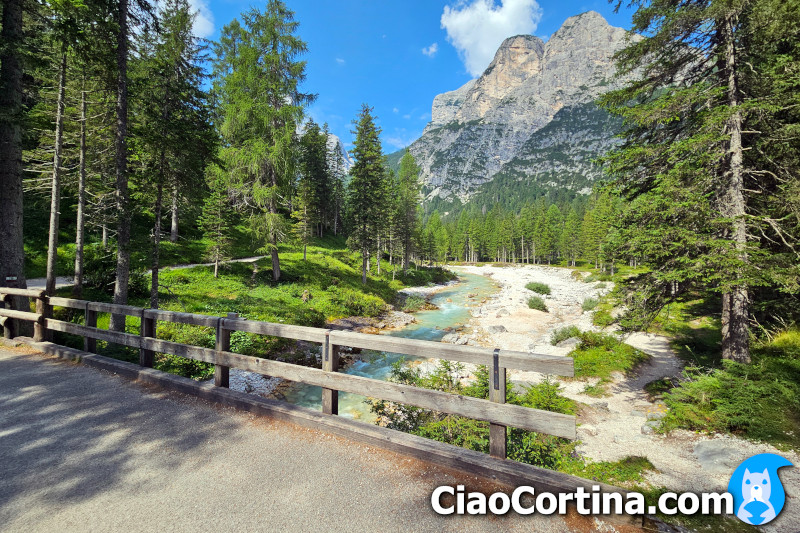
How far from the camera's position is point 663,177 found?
813 cm

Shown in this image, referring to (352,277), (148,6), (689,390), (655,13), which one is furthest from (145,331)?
(352,277)

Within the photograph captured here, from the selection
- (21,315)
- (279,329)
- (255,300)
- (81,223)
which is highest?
(81,223)

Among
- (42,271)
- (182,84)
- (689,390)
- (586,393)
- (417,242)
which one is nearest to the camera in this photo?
(689,390)

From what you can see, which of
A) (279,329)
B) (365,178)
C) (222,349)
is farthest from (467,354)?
(365,178)

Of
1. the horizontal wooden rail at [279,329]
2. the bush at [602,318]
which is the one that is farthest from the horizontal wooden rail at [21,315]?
the bush at [602,318]

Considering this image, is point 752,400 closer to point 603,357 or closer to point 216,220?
point 603,357

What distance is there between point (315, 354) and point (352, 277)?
17.1 m

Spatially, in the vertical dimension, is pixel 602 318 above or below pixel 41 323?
below

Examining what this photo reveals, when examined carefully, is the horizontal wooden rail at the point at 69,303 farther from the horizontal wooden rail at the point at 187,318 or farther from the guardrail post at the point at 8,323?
the horizontal wooden rail at the point at 187,318

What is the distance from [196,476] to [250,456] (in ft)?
1.83

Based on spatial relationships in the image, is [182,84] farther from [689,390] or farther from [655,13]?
[689,390]

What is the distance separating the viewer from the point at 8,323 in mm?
8656

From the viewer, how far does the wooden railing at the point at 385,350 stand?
3.37 metres

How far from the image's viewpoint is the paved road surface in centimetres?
283
